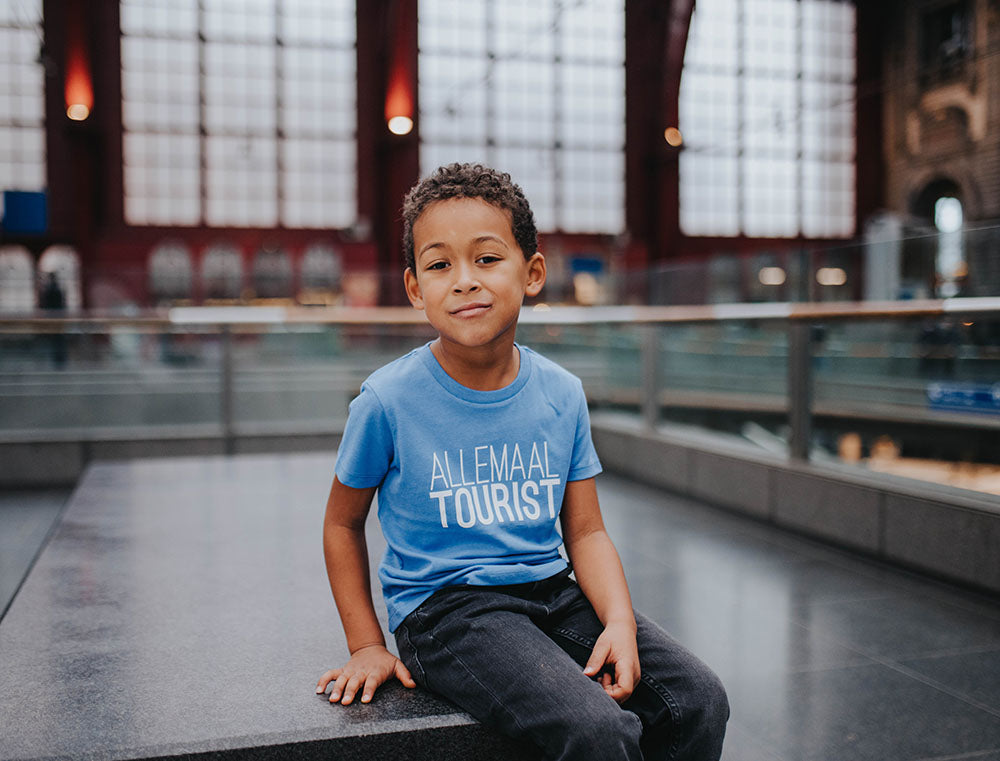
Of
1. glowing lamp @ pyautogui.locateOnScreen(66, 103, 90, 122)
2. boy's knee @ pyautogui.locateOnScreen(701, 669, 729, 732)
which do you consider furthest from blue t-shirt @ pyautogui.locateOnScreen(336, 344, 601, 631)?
glowing lamp @ pyautogui.locateOnScreen(66, 103, 90, 122)

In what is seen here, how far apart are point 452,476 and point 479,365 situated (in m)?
0.20

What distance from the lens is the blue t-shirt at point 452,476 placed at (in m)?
1.54

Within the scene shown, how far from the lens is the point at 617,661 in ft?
4.66

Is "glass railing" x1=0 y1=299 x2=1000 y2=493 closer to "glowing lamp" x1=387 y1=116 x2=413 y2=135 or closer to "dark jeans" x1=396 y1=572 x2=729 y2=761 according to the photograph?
"glowing lamp" x1=387 y1=116 x2=413 y2=135

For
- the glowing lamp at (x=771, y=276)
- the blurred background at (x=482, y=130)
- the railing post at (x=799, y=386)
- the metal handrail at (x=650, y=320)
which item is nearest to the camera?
the metal handrail at (x=650, y=320)

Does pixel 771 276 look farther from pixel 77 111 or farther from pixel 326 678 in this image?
pixel 77 111

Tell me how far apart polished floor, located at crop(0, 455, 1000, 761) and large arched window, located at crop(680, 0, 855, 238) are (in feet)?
78.2

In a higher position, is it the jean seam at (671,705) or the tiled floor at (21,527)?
the jean seam at (671,705)

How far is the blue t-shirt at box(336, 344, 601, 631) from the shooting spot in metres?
1.54

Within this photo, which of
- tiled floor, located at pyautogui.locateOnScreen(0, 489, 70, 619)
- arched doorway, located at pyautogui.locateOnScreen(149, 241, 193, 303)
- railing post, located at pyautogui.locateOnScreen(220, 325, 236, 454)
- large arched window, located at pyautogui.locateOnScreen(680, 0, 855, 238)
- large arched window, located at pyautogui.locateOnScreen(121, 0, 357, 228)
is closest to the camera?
tiled floor, located at pyautogui.locateOnScreen(0, 489, 70, 619)

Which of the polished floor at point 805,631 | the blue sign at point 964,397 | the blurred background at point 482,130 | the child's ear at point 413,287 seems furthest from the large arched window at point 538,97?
the child's ear at point 413,287

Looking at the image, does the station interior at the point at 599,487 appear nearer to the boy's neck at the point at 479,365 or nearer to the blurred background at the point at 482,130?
the boy's neck at the point at 479,365

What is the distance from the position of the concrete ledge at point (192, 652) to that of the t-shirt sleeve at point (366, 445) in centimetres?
39

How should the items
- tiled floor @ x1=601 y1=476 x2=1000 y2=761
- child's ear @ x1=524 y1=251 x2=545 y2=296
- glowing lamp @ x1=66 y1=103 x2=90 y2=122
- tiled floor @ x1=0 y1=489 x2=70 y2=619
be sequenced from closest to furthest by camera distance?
child's ear @ x1=524 y1=251 x2=545 y2=296, tiled floor @ x1=601 y1=476 x2=1000 y2=761, tiled floor @ x1=0 y1=489 x2=70 y2=619, glowing lamp @ x1=66 y1=103 x2=90 y2=122
